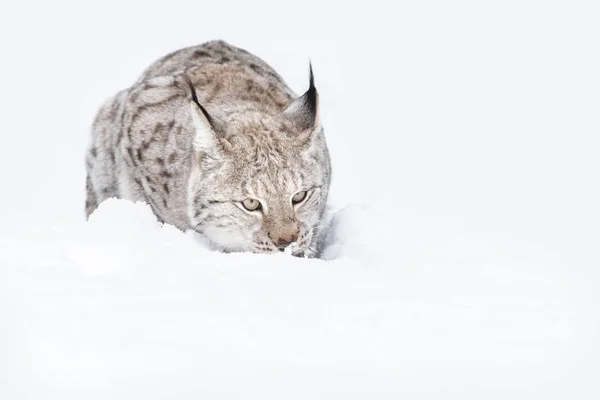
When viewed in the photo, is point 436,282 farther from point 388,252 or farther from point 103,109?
point 103,109

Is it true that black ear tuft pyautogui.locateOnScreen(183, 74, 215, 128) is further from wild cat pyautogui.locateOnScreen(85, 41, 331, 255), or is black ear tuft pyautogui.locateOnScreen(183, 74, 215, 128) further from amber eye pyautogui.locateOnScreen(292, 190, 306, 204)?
amber eye pyautogui.locateOnScreen(292, 190, 306, 204)

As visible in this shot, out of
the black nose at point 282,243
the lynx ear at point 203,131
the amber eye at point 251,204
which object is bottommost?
the black nose at point 282,243

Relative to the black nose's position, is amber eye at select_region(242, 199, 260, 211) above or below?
above

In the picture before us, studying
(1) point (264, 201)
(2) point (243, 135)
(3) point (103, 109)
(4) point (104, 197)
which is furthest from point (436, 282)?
(3) point (103, 109)

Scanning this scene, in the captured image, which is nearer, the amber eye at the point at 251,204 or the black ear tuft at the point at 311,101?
the amber eye at the point at 251,204

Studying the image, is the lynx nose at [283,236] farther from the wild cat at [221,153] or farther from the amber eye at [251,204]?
the amber eye at [251,204]

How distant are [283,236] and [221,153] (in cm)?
63

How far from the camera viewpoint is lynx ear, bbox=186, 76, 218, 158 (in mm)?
5267

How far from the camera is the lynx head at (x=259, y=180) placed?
210 inches

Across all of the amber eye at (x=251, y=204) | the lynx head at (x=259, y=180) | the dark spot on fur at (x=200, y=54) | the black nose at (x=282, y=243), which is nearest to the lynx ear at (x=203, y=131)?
the lynx head at (x=259, y=180)

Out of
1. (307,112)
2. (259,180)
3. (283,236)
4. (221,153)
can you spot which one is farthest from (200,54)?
(283,236)

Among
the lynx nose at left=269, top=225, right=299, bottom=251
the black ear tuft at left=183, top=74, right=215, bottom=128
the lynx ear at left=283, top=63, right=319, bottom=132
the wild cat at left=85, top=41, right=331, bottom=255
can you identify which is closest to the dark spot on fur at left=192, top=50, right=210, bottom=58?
the wild cat at left=85, top=41, right=331, bottom=255

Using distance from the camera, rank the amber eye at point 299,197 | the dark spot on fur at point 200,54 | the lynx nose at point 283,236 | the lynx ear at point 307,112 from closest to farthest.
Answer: the lynx nose at point 283,236
the amber eye at point 299,197
the lynx ear at point 307,112
the dark spot on fur at point 200,54

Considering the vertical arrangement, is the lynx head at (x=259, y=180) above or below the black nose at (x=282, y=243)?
above
